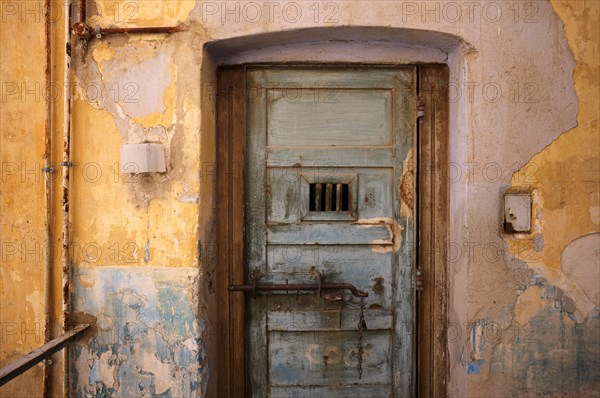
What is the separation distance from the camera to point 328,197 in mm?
2512

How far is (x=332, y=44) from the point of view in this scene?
249 centimetres

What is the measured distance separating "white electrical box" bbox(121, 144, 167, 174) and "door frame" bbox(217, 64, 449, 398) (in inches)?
15.2

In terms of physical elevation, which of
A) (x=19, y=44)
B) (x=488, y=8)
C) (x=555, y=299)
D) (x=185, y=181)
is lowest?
(x=555, y=299)

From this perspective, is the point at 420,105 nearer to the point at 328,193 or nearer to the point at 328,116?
the point at 328,116

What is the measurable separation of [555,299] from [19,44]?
3.28m

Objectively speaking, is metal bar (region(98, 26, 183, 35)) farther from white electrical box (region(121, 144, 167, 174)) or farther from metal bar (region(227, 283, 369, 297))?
metal bar (region(227, 283, 369, 297))

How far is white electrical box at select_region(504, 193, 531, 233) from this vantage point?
7.50 ft

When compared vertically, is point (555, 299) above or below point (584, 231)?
below

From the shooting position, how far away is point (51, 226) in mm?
2316

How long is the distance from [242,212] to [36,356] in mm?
1236

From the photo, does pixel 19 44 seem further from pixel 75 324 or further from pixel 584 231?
pixel 584 231

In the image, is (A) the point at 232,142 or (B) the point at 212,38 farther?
(A) the point at 232,142

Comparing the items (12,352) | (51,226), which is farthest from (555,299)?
(12,352)

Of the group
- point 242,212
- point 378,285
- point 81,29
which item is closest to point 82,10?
point 81,29
